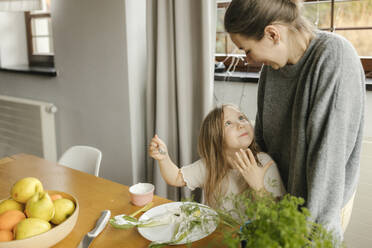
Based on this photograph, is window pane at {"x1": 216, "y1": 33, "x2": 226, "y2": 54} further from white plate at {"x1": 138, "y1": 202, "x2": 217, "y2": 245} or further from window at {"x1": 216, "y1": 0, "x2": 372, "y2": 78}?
white plate at {"x1": 138, "y1": 202, "x2": 217, "y2": 245}

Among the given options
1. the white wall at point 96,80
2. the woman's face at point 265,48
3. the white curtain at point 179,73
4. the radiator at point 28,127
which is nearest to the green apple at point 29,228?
the woman's face at point 265,48

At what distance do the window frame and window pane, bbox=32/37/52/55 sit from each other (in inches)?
1.6

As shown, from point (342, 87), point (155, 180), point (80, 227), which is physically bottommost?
point (155, 180)

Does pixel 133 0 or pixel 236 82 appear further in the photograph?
pixel 133 0

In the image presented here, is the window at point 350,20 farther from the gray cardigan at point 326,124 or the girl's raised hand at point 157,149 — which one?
the girl's raised hand at point 157,149

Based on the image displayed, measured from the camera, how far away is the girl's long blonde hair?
4.66 ft

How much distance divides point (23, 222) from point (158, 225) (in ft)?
1.28

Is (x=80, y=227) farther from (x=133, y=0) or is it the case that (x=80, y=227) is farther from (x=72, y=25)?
(x=72, y=25)

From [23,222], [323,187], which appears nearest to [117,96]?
[23,222]

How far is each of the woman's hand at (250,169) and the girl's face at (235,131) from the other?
11cm

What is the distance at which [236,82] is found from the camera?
1991 mm

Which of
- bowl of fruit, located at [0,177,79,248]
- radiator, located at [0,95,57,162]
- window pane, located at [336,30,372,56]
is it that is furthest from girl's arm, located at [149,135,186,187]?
radiator, located at [0,95,57,162]

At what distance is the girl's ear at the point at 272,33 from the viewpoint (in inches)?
44.6

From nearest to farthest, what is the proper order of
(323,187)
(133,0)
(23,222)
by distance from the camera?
(23,222) < (323,187) < (133,0)
